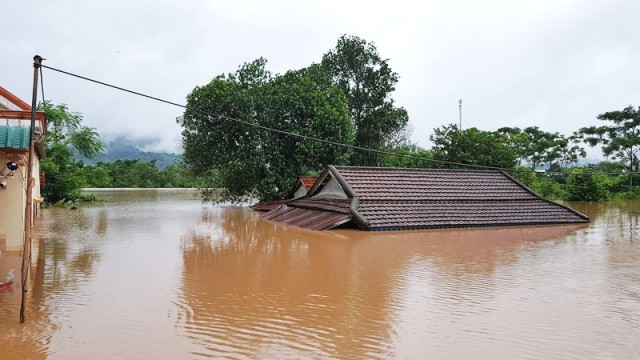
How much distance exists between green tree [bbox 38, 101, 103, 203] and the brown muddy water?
15.0 meters

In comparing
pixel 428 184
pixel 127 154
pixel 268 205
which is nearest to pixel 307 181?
pixel 268 205

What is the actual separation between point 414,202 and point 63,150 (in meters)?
19.6

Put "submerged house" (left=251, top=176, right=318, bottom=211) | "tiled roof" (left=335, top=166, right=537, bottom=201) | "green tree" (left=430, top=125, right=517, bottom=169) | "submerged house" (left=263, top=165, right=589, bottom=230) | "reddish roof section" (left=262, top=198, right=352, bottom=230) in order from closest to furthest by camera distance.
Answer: "reddish roof section" (left=262, top=198, right=352, bottom=230), "submerged house" (left=263, top=165, right=589, bottom=230), "tiled roof" (left=335, top=166, right=537, bottom=201), "submerged house" (left=251, top=176, right=318, bottom=211), "green tree" (left=430, top=125, right=517, bottom=169)

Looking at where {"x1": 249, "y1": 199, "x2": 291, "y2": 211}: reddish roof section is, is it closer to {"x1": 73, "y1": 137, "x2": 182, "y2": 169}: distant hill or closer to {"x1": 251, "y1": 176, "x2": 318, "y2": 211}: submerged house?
{"x1": 251, "y1": 176, "x2": 318, "y2": 211}: submerged house

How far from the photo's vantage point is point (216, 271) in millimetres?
8492

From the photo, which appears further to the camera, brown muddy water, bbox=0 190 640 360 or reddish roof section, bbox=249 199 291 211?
reddish roof section, bbox=249 199 291 211

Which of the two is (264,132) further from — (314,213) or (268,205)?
(314,213)

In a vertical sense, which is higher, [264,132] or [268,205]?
[264,132]

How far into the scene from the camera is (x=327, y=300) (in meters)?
6.55

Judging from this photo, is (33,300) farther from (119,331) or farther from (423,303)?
(423,303)

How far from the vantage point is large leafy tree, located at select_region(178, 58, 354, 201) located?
22.3m

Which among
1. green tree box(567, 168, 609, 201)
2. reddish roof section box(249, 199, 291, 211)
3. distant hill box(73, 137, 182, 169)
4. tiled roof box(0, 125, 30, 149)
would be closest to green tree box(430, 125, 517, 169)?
green tree box(567, 168, 609, 201)

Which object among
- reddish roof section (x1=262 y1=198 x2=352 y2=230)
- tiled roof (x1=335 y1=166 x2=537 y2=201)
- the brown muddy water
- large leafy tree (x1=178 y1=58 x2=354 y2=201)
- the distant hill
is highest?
the distant hill

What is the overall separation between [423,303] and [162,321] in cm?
326
